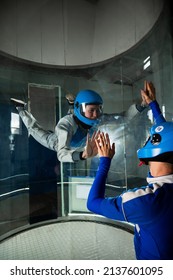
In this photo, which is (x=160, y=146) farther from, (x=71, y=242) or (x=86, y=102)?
(x=71, y=242)

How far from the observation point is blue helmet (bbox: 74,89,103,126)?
104cm

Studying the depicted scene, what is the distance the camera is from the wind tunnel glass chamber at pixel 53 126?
3.70 ft

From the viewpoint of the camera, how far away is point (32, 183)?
50.6 inches

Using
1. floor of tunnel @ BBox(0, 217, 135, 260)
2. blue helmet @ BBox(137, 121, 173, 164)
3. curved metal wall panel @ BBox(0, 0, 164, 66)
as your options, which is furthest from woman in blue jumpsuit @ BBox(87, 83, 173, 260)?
curved metal wall panel @ BBox(0, 0, 164, 66)

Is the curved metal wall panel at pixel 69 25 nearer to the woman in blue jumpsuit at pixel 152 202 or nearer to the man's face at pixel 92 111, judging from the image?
the man's face at pixel 92 111

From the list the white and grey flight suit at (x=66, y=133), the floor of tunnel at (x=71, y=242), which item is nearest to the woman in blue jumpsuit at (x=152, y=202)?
the white and grey flight suit at (x=66, y=133)

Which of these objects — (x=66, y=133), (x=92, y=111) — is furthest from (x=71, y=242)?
(x=92, y=111)

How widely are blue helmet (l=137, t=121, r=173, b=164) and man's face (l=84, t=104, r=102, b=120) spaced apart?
16.3 inches

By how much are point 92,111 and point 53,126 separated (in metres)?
0.25

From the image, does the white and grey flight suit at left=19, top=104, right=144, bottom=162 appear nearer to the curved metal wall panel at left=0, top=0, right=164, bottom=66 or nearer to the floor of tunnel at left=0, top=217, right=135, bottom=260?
the curved metal wall panel at left=0, top=0, right=164, bottom=66

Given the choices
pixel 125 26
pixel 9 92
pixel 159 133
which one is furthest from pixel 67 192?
pixel 125 26
